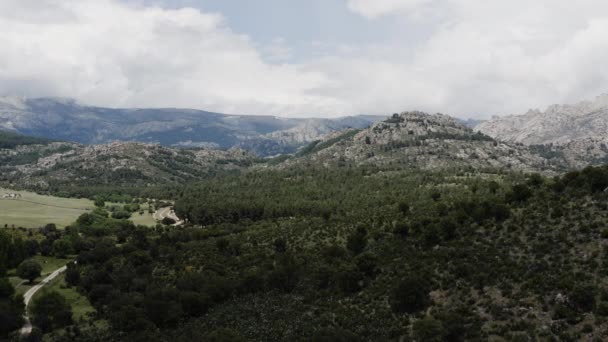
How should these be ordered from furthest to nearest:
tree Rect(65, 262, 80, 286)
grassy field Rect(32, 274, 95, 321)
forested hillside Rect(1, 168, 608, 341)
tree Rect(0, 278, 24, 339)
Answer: tree Rect(65, 262, 80, 286) < grassy field Rect(32, 274, 95, 321) < tree Rect(0, 278, 24, 339) < forested hillside Rect(1, 168, 608, 341)

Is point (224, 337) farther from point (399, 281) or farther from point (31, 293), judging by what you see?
point (31, 293)

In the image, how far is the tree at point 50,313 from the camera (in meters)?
108

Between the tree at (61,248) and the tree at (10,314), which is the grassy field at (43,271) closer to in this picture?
the tree at (61,248)

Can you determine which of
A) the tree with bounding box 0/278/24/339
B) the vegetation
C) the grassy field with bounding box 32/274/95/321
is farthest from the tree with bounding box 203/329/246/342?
the tree with bounding box 0/278/24/339

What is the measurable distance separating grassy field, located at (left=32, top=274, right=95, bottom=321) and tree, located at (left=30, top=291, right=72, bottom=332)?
17.2 ft

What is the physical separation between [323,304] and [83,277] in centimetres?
8238

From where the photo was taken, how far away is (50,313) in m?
112

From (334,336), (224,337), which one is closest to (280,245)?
(224,337)

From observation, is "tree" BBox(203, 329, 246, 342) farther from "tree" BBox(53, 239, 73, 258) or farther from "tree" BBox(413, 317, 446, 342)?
"tree" BBox(53, 239, 73, 258)

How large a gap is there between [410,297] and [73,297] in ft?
319

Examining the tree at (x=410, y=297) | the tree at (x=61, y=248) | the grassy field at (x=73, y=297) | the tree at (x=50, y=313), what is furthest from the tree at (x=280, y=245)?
the tree at (x=61, y=248)

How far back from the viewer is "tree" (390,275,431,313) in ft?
270

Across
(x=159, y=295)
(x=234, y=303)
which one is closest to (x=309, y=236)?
(x=234, y=303)

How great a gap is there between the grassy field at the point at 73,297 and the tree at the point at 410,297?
78904mm
